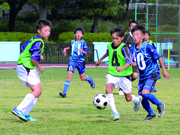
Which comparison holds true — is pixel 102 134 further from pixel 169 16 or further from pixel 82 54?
pixel 169 16

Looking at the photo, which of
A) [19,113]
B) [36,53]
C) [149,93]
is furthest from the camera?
[149,93]

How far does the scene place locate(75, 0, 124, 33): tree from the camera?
33875mm

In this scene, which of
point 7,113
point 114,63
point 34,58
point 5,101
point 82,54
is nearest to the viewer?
point 34,58

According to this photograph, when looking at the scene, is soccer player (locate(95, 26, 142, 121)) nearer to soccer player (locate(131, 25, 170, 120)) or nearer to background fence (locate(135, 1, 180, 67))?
soccer player (locate(131, 25, 170, 120))

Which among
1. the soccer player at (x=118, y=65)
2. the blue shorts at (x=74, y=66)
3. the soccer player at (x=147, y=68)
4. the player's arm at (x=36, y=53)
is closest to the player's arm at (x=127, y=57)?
the soccer player at (x=118, y=65)

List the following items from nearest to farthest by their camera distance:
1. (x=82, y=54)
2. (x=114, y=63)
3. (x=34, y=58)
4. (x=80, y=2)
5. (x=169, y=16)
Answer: (x=34, y=58) < (x=114, y=63) < (x=82, y=54) < (x=169, y=16) < (x=80, y=2)

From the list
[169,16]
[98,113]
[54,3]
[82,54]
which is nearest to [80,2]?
[54,3]

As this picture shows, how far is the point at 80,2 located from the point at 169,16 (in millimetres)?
14192

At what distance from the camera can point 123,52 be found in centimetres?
632

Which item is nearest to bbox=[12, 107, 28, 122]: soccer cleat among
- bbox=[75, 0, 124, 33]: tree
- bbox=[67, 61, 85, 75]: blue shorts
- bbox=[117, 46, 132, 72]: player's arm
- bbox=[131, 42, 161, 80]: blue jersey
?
bbox=[117, 46, 132, 72]: player's arm

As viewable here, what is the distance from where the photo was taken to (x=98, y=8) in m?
34.0

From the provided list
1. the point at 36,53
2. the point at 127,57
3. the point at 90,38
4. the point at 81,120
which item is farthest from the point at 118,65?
the point at 90,38

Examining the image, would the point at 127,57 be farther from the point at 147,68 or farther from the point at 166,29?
the point at 166,29

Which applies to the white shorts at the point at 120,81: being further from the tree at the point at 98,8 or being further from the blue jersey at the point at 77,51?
the tree at the point at 98,8
